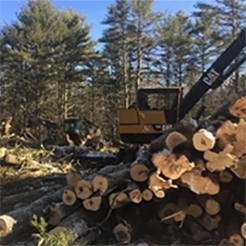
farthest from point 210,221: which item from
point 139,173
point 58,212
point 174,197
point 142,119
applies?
point 142,119

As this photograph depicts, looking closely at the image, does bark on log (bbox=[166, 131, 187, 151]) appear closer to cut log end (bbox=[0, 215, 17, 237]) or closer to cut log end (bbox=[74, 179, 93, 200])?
cut log end (bbox=[74, 179, 93, 200])

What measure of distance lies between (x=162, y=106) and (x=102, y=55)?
57.4ft

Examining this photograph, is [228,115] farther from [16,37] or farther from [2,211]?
[16,37]

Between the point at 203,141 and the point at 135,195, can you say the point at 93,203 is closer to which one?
the point at 135,195

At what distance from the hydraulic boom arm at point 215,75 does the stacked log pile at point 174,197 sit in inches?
228

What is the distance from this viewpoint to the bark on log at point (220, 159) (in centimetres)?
416

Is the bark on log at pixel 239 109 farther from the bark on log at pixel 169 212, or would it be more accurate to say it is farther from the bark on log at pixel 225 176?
the bark on log at pixel 169 212

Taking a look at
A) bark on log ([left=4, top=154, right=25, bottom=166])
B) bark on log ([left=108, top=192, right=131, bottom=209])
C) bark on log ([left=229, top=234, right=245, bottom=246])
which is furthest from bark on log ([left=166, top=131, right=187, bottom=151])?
bark on log ([left=4, top=154, right=25, bottom=166])

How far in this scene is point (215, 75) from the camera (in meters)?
10.7

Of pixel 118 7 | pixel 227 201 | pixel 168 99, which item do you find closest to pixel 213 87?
pixel 168 99

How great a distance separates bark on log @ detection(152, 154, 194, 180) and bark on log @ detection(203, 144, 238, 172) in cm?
19

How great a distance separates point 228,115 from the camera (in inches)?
197

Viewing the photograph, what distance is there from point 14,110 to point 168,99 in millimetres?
18086

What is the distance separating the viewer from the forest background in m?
24.1
